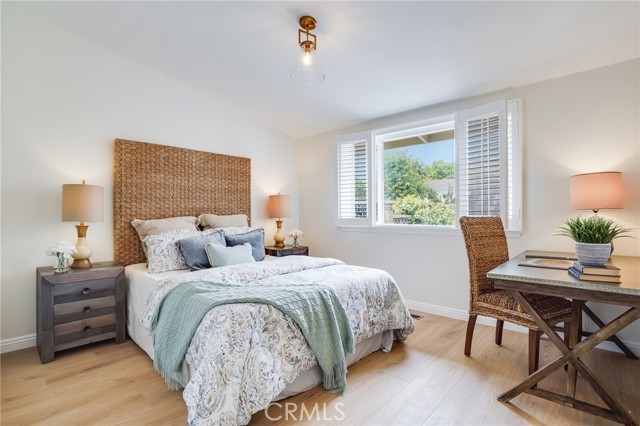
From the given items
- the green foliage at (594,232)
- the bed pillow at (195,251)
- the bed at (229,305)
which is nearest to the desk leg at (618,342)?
the green foliage at (594,232)

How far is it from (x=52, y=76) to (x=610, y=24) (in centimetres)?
442

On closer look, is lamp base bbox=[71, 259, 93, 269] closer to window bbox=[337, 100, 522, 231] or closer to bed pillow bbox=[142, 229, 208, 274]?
bed pillow bbox=[142, 229, 208, 274]

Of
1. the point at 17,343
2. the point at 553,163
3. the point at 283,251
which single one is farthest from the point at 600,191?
the point at 17,343

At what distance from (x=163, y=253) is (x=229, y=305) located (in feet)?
4.83

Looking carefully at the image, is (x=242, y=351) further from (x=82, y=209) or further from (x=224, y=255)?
(x=82, y=209)

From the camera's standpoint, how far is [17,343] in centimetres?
267

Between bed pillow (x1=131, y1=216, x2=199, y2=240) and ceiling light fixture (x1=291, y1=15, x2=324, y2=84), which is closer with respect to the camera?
ceiling light fixture (x1=291, y1=15, x2=324, y2=84)

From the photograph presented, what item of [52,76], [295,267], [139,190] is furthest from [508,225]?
[52,76]

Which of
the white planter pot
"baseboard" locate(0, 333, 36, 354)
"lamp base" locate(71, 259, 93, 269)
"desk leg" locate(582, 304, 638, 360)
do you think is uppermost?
the white planter pot

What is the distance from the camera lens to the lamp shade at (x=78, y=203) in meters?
2.63

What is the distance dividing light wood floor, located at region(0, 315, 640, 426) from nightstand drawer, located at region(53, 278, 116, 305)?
0.46 metres

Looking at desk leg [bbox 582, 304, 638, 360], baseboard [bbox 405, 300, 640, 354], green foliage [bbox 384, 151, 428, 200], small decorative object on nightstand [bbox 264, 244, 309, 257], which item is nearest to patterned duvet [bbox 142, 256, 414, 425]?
baseboard [bbox 405, 300, 640, 354]

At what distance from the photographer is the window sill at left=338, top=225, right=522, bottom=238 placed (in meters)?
3.33

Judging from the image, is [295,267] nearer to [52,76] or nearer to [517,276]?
[517,276]
